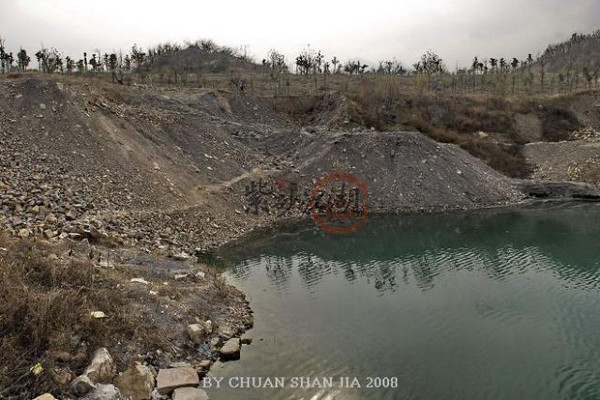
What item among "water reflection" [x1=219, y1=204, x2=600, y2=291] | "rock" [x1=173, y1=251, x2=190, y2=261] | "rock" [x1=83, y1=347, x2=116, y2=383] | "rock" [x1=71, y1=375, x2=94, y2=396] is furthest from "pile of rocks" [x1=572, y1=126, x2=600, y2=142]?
"rock" [x1=71, y1=375, x2=94, y2=396]

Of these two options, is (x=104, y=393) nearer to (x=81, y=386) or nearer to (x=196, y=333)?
(x=81, y=386)

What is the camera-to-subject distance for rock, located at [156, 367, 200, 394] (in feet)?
42.1

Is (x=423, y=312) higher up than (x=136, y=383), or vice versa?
(x=136, y=383)

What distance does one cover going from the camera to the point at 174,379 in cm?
1312

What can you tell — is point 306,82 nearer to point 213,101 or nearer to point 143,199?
point 213,101

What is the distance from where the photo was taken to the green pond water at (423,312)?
13992 millimetres

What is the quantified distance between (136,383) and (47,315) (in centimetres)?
290

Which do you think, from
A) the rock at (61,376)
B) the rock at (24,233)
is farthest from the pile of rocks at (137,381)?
the rock at (24,233)

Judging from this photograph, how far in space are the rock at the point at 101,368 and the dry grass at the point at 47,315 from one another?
0.31 m

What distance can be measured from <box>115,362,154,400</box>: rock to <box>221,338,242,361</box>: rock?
2785mm

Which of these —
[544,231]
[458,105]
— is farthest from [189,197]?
[458,105]

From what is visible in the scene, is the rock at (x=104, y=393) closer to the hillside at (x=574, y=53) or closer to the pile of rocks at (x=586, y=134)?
the pile of rocks at (x=586, y=134)
